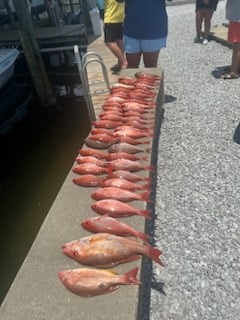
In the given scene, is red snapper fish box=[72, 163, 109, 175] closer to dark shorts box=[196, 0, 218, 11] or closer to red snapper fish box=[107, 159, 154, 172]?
red snapper fish box=[107, 159, 154, 172]

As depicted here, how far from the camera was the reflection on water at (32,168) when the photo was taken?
7.10 metres

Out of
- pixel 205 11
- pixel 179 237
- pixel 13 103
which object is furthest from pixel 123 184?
pixel 205 11

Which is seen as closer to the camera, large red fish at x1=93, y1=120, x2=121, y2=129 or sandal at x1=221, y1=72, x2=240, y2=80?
large red fish at x1=93, y1=120, x2=121, y2=129

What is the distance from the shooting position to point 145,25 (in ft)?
23.8

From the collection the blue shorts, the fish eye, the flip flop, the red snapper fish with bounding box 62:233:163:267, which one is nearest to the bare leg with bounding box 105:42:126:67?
the flip flop

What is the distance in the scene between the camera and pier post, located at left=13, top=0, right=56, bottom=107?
12.1m

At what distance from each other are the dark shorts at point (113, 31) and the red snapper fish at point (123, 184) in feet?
20.3

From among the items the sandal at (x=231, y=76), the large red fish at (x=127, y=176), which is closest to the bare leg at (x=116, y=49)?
the sandal at (x=231, y=76)

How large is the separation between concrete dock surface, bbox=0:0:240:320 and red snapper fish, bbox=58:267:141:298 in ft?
0.22

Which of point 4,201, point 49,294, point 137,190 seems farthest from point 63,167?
point 49,294

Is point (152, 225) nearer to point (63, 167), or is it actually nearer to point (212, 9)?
point (63, 167)

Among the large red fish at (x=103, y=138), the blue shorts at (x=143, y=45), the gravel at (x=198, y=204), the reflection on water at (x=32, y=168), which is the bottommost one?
the reflection on water at (x=32, y=168)

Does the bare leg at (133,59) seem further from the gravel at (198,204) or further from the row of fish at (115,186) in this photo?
the gravel at (198,204)

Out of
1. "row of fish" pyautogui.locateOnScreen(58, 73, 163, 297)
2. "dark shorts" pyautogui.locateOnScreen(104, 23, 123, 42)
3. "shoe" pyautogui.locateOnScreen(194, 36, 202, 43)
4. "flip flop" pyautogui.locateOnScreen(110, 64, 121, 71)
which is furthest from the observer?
"shoe" pyautogui.locateOnScreen(194, 36, 202, 43)
